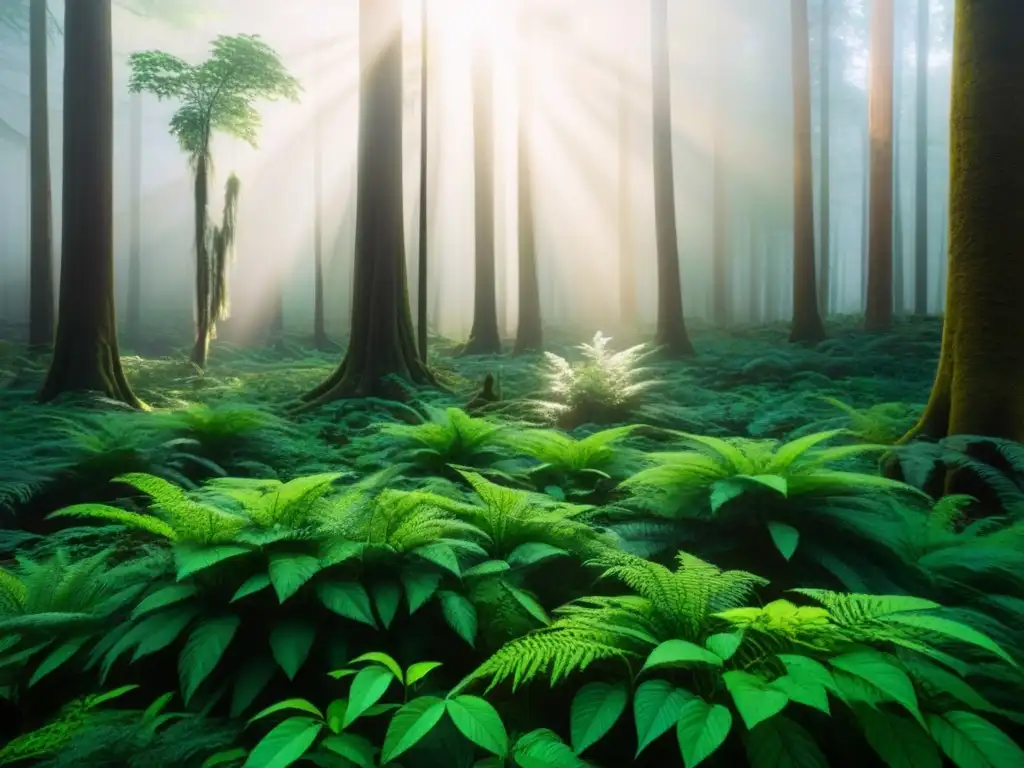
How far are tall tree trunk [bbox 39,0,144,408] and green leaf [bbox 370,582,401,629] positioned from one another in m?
7.24

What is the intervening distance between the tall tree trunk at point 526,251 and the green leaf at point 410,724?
46.9ft

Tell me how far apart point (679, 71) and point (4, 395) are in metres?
26.2

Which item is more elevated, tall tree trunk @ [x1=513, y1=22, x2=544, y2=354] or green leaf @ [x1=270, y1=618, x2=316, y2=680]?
tall tree trunk @ [x1=513, y1=22, x2=544, y2=354]

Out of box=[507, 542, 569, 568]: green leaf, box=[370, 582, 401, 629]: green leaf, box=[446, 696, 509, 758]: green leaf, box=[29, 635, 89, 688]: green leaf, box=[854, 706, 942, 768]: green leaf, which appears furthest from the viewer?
box=[507, 542, 569, 568]: green leaf

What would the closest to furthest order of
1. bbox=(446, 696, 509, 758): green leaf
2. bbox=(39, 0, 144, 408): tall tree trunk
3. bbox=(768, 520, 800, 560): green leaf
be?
bbox=(446, 696, 509, 758): green leaf, bbox=(768, 520, 800, 560): green leaf, bbox=(39, 0, 144, 408): tall tree trunk

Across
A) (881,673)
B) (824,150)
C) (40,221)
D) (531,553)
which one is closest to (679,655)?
(881,673)

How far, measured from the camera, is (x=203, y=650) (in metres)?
2.18

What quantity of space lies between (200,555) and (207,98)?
1355 cm

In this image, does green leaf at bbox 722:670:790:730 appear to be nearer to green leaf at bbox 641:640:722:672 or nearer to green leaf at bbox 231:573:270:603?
green leaf at bbox 641:640:722:672

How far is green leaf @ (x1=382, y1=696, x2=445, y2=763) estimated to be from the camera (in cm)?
172

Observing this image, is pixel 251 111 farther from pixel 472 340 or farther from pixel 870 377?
pixel 870 377

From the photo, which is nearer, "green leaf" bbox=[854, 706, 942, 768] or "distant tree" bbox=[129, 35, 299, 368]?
"green leaf" bbox=[854, 706, 942, 768]

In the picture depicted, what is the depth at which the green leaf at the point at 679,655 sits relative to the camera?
68.2 inches

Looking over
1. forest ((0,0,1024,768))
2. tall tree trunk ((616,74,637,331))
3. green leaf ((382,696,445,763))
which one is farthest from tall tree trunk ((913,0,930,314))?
green leaf ((382,696,445,763))
